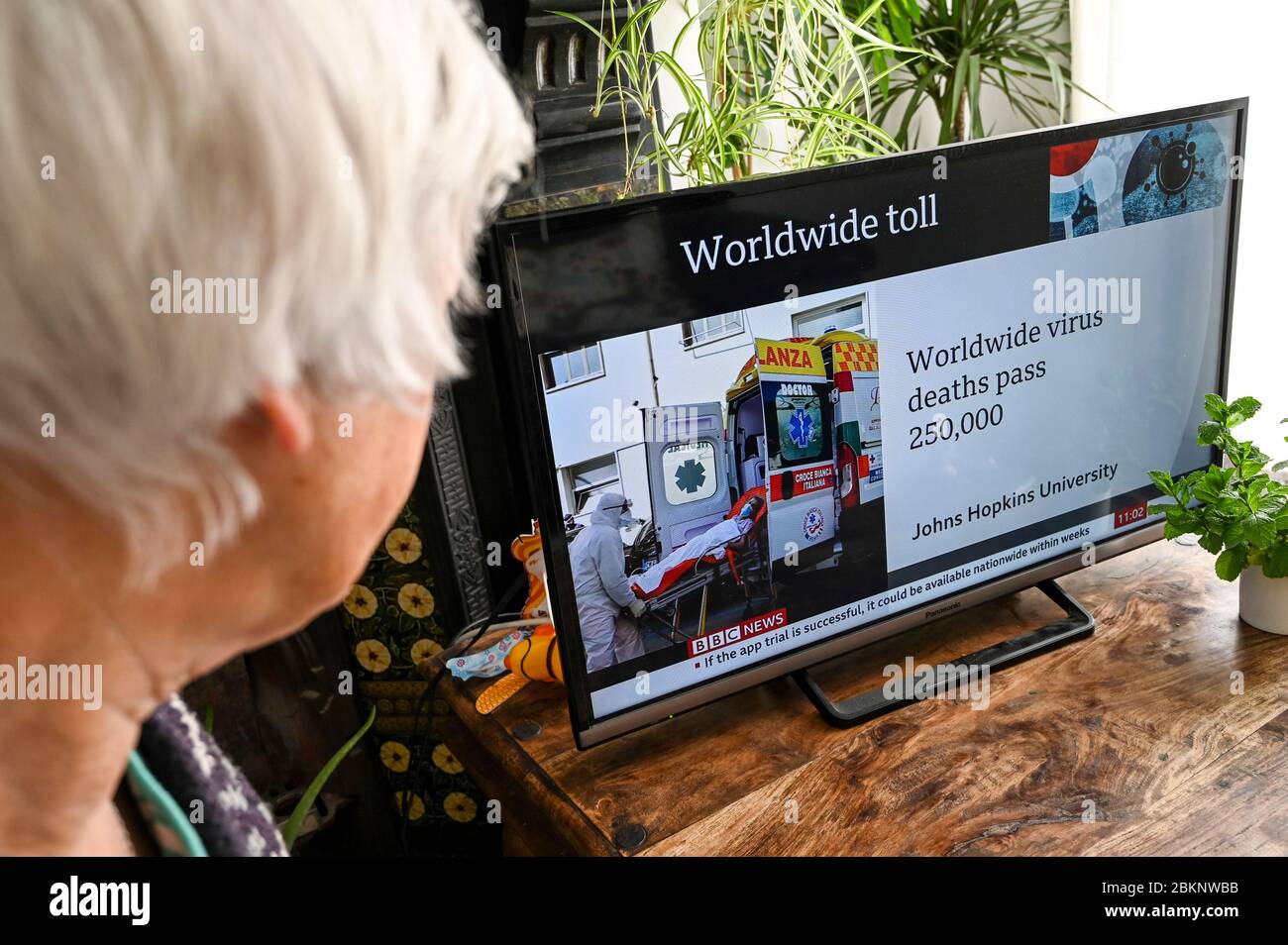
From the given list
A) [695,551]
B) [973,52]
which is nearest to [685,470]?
[695,551]

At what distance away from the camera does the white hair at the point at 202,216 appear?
35cm

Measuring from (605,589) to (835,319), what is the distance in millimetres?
371

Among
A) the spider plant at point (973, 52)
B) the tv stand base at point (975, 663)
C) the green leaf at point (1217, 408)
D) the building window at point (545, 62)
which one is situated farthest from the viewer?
the spider plant at point (973, 52)

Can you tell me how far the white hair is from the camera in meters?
0.35

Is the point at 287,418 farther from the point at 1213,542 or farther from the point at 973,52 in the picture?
the point at 973,52

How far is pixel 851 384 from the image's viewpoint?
1.07 meters

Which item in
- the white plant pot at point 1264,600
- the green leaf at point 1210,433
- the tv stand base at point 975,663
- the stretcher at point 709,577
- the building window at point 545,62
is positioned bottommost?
the tv stand base at point 975,663

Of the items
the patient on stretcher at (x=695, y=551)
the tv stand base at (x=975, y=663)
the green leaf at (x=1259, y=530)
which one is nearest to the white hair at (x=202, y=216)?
the patient on stretcher at (x=695, y=551)

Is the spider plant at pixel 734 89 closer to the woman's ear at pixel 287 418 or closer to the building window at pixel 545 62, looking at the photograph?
the building window at pixel 545 62

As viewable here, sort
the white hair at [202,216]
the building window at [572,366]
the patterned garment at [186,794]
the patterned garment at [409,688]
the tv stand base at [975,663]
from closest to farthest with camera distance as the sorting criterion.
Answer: the white hair at [202,216] < the patterned garment at [186,794] < the building window at [572,366] < the tv stand base at [975,663] < the patterned garment at [409,688]

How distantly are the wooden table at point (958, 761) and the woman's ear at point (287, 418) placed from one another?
2.12 feet

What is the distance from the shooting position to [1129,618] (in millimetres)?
1293

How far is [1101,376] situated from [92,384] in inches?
46.2
